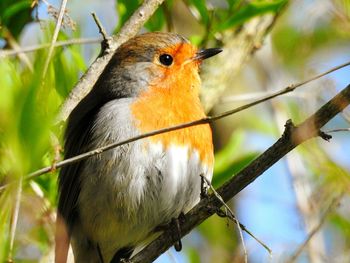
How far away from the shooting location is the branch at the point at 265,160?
2.30 meters

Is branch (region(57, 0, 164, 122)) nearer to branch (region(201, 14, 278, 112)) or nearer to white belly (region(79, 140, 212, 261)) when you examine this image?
white belly (region(79, 140, 212, 261))

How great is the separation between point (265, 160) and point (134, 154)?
1186mm

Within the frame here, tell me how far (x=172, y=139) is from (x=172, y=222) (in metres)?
0.44

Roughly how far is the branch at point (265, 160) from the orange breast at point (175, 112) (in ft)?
2.04

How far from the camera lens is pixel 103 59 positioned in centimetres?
369

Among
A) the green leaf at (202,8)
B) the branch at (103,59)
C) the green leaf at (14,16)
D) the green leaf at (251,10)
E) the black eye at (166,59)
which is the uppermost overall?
the green leaf at (14,16)

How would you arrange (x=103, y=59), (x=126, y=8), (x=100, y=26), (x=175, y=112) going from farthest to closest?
(x=126, y=8), (x=175, y=112), (x=103, y=59), (x=100, y=26)

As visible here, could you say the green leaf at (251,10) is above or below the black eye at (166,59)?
above

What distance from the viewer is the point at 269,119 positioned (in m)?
6.22

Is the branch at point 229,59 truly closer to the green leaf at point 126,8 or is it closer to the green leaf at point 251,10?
the green leaf at point 251,10

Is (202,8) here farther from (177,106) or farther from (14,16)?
(14,16)

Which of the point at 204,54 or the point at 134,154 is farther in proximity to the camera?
the point at 204,54

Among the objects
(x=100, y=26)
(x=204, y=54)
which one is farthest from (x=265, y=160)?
(x=204, y=54)

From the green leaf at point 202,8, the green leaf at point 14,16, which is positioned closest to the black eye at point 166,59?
the green leaf at point 202,8
